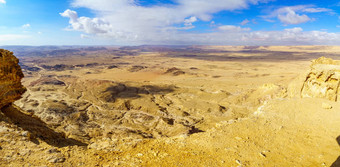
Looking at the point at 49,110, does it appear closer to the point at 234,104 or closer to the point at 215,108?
the point at 215,108

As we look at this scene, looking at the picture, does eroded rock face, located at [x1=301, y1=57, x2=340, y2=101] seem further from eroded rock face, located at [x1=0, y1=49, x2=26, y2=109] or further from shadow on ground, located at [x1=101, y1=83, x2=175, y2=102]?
shadow on ground, located at [x1=101, y1=83, x2=175, y2=102]

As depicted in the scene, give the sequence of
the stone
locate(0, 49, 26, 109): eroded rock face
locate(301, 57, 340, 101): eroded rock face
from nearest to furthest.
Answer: the stone → locate(0, 49, 26, 109): eroded rock face → locate(301, 57, 340, 101): eroded rock face

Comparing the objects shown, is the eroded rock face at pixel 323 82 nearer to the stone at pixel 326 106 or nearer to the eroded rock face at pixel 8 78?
the stone at pixel 326 106

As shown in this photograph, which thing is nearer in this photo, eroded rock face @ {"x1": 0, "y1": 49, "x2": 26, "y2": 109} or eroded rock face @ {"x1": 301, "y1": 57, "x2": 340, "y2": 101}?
eroded rock face @ {"x1": 0, "y1": 49, "x2": 26, "y2": 109}

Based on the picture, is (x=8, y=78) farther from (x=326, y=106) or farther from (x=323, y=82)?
(x=323, y=82)

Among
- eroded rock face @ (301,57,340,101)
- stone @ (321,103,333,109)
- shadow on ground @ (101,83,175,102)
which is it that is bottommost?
shadow on ground @ (101,83,175,102)

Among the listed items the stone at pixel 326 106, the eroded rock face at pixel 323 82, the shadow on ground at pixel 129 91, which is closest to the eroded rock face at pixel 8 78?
the stone at pixel 326 106

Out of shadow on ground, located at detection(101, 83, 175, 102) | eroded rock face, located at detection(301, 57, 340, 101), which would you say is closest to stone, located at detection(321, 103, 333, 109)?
eroded rock face, located at detection(301, 57, 340, 101)
